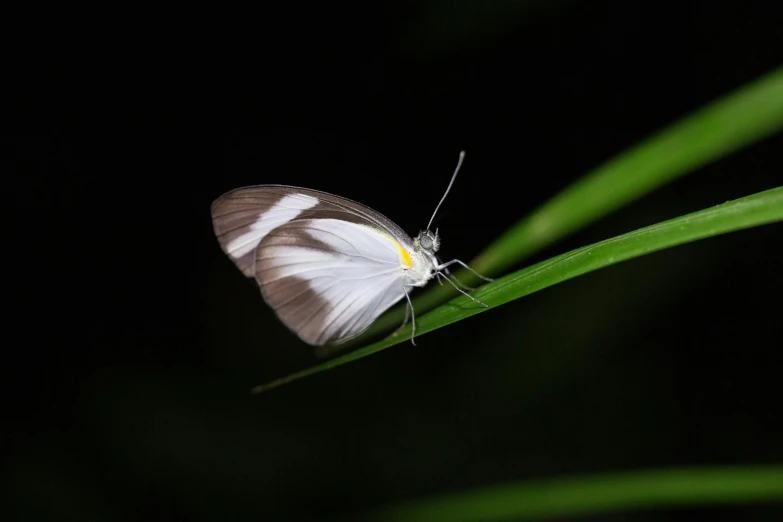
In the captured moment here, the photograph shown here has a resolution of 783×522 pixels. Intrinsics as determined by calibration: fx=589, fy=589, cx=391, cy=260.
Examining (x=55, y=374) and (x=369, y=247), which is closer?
(x=369, y=247)

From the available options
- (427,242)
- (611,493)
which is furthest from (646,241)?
(427,242)

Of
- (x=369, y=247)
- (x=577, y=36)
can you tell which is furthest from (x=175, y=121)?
(x=577, y=36)

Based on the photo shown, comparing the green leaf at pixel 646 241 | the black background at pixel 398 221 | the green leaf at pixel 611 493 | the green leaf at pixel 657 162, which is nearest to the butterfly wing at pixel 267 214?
the green leaf at pixel 657 162

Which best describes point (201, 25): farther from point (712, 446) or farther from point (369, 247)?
point (712, 446)

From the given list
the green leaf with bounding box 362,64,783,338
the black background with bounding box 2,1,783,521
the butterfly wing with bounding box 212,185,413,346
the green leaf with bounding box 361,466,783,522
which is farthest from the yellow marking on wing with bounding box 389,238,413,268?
the black background with bounding box 2,1,783,521

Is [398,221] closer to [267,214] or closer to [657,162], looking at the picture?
[267,214]

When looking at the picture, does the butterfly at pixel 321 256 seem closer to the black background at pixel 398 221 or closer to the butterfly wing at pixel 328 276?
the butterfly wing at pixel 328 276
